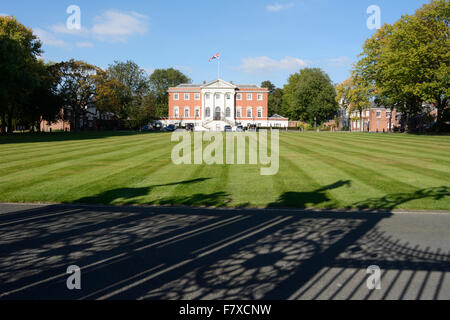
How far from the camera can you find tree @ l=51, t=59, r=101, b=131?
61841mm

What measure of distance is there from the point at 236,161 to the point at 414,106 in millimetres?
49794

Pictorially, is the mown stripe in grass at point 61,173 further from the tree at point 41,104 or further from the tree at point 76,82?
the tree at point 76,82

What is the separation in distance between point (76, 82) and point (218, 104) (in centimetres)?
4013

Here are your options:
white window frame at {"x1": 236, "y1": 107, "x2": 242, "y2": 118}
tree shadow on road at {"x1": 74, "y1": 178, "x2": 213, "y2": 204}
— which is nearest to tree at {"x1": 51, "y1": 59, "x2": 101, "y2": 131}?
white window frame at {"x1": 236, "y1": 107, "x2": 242, "y2": 118}

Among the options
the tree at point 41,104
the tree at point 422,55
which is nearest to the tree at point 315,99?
the tree at point 422,55

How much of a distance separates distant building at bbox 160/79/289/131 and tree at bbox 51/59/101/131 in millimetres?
29669

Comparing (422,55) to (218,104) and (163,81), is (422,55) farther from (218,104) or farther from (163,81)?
(163,81)

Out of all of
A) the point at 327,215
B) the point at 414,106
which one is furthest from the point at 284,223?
the point at 414,106

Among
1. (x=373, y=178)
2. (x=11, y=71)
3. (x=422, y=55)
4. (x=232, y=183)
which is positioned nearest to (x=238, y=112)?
(x=422, y=55)

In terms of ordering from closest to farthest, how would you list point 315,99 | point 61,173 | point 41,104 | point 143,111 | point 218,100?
1. point 61,173
2. point 41,104
3. point 143,111
4. point 315,99
5. point 218,100

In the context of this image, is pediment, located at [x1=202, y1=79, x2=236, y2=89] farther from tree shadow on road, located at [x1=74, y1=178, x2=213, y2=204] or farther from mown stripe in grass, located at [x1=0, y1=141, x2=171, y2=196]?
tree shadow on road, located at [x1=74, y1=178, x2=213, y2=204]

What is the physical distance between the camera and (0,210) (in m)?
8.46

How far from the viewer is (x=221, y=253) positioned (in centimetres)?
574

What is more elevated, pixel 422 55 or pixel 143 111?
pixel 422 55
